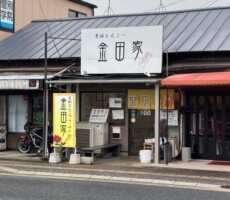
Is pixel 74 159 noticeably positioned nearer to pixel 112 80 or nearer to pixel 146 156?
pixel 146 156

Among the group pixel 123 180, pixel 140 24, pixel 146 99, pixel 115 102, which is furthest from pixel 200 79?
pixel 140 24

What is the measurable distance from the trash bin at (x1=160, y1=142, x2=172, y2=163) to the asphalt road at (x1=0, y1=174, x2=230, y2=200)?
351cm

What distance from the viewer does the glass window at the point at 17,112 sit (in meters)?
19.9

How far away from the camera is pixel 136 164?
51.0 ft

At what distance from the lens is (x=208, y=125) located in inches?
648

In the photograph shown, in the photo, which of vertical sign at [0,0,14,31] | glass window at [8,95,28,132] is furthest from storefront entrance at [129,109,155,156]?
vertical sign at [0,0,14,31]

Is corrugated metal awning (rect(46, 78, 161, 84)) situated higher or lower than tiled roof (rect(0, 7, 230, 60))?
lower

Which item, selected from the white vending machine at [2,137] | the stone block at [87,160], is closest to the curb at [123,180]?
the stone block at [87,160]

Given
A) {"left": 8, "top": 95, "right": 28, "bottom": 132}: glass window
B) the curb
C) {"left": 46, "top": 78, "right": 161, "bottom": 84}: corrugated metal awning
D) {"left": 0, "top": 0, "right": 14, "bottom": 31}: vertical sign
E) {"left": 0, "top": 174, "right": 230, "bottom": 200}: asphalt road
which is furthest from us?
{"left": 0, "top": 0, "right": 14, "bottom": 31}: vertical sign

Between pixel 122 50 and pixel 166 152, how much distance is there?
12.2ft

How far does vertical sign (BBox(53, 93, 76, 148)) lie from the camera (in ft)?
51.4

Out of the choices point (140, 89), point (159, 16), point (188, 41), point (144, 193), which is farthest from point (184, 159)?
point (159, 16)

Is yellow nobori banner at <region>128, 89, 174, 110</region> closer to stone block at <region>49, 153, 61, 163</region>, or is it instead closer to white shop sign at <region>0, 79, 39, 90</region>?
stone block at <region>49, 153, 61, 163</region>

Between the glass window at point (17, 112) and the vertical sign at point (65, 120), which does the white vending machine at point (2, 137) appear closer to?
the glass window at point (17, 112)
